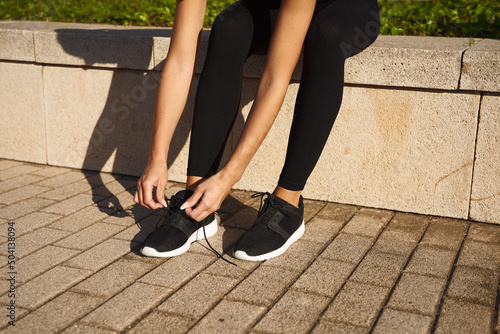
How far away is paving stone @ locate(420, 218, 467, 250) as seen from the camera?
8.49 ft

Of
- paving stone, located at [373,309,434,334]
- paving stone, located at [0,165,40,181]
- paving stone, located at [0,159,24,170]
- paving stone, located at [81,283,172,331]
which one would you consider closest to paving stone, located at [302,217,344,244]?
paving stone, located at [373,309,434,334]

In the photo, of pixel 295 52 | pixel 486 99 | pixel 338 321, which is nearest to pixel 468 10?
pixel 486 99

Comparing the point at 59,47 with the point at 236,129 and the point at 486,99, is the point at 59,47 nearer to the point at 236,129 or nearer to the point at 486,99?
the point at 236,129

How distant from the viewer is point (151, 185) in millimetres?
2305

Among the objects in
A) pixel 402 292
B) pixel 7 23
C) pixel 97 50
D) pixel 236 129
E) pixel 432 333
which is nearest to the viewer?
pixel 432 333

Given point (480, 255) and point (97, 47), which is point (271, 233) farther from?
point (97, 47)

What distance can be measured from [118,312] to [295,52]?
1201 millimetres

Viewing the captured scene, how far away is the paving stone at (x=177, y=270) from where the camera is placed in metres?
2.18

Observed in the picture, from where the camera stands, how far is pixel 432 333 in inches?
72.4

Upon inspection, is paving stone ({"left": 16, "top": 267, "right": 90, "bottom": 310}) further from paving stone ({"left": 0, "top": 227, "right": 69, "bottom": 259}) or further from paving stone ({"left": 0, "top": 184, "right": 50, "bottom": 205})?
paving stone ({"left": 0, "top": 184, "right": 50, "bottom": 205})

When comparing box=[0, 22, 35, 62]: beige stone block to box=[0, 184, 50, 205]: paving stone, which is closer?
box=[0, 184, 50, 205]: paving stone

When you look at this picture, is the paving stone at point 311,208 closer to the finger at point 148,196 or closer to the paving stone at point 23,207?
the finger at point 148,196

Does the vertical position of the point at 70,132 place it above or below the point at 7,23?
below

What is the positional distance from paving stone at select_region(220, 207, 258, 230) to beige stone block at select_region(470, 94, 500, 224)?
1090 mm
